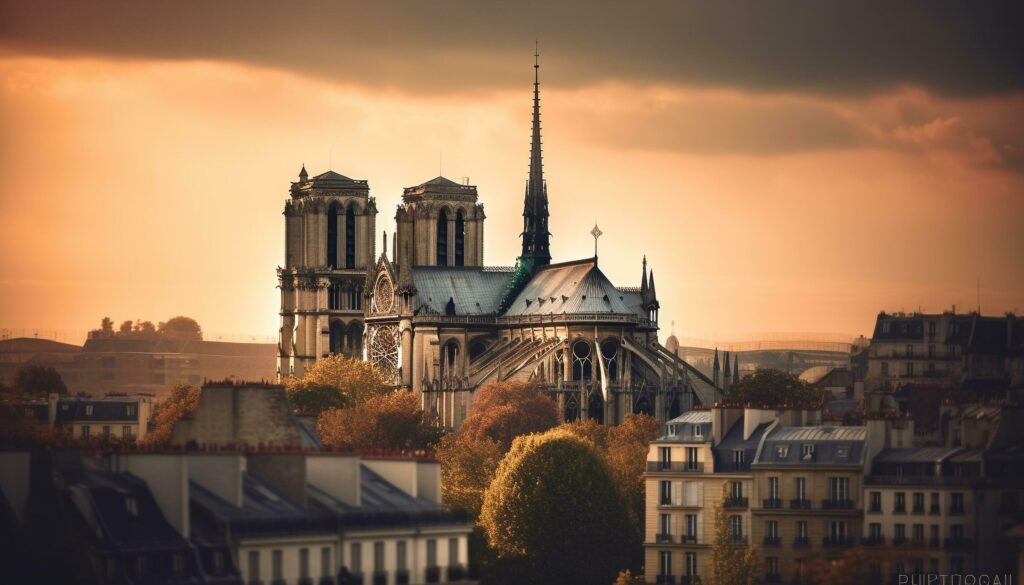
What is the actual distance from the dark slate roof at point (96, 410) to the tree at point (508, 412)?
747 inches

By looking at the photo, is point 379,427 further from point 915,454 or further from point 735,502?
point 915,454

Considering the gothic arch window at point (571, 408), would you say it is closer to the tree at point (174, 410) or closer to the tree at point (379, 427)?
the tree at point (379, 427)

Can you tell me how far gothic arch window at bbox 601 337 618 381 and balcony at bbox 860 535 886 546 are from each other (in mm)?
91631

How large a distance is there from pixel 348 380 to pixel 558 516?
7321 cm

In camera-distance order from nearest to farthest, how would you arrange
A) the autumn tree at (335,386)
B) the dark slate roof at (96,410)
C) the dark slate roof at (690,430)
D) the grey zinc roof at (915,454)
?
1. the grey zinc roof at (915,454)
2. the dark slate roof at (690,430)
3. the autumn tree at (335,386)
4. the dark slate roof at (96,410)

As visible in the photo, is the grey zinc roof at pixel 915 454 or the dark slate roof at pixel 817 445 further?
the dark slate roof at pixel 817 445

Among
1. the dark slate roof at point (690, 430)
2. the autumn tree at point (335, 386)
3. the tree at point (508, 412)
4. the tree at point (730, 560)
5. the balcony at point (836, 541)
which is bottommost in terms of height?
the tree at point (730, 560)

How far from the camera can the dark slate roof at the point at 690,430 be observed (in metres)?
111

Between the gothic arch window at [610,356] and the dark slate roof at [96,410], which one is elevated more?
the gothic arch window at [610,356]

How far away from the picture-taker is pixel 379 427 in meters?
159

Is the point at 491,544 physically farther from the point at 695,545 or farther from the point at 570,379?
the point at 570,379

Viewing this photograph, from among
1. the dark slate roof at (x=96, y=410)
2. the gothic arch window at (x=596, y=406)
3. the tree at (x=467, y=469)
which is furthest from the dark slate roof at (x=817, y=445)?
the gothic arch window at (x=596, y=406)

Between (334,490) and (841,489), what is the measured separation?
98.2 feet

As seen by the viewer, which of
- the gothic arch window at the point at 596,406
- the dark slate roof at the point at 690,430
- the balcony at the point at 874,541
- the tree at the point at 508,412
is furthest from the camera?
the gothic arch window at the point at 596,406
